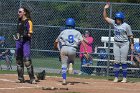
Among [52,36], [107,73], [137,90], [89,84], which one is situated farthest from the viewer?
[52,36]

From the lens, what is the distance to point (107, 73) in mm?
21516

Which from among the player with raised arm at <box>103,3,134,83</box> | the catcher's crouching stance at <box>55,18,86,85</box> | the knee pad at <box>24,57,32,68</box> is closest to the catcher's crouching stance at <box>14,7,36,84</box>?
the knee pad at <box>24,57,32,68</box>

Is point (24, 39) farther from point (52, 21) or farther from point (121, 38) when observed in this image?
point (52, 21)

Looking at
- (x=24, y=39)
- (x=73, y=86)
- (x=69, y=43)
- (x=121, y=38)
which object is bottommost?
(x=73, y=86)

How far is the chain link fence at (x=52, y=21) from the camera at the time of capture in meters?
22.8

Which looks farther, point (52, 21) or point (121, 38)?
point (52, 21)

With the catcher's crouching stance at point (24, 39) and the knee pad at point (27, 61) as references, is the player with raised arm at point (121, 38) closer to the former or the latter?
the catcher's crouching stance at point (24, 39)

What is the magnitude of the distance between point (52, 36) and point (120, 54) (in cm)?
567

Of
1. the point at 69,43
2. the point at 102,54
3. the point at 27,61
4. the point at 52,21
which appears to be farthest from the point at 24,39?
the point at 52,21

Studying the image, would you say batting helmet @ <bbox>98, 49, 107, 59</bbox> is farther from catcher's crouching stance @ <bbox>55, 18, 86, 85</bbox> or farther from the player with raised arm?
catcher's crouching stance @ <bbox>55, 18, 86, 85</bbox>

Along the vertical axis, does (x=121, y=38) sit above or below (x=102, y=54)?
above

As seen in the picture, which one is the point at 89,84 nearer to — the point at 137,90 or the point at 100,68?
the point at 137,90

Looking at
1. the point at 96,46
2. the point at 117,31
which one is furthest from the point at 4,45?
the point at 117,31

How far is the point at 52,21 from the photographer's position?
23234mm
